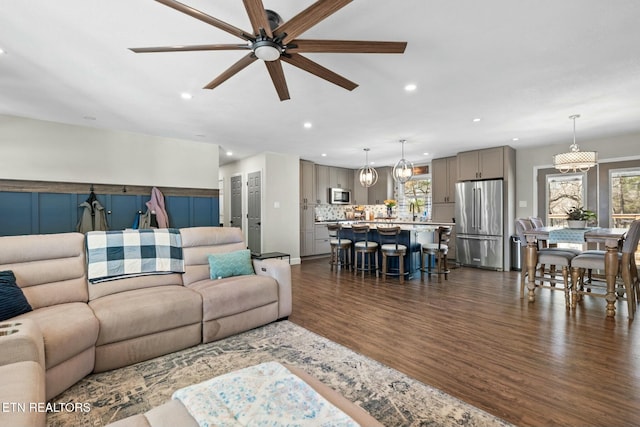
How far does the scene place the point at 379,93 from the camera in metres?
3.25

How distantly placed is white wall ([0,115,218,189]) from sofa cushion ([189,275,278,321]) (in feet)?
10.1

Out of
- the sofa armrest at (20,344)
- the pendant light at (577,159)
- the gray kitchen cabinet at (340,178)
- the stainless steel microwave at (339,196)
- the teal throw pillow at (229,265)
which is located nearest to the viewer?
the sofa armrest at (20,344)

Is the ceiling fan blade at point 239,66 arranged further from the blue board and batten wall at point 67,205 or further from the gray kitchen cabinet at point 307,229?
the gray kitchen cabinet at point 307,229

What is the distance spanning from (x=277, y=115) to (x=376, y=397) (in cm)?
345

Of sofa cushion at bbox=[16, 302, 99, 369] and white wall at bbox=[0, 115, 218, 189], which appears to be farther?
white wall at bbox=[0, 115, 218, 189]

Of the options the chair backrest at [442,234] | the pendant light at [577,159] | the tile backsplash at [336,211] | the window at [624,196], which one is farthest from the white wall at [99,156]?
the window at [624,196]

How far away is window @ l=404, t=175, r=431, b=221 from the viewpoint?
7965mm

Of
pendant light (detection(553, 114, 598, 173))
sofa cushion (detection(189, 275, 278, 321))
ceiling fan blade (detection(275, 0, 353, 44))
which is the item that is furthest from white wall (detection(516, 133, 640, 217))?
ceiling fan blade (detection(275, 0, 353, 44))

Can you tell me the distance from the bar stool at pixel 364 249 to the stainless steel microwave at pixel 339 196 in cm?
251

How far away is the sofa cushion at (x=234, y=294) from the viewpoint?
2.65 metres

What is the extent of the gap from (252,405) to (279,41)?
1934mm

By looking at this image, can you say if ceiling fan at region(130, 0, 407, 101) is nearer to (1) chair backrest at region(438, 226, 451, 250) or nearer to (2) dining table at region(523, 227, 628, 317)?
(2) dining table at region(523, 227, 628, 317)

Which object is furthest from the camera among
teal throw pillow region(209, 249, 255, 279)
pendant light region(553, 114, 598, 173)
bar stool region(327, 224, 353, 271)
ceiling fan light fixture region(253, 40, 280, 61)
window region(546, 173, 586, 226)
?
bar stool region(327, 224, 353, 271)

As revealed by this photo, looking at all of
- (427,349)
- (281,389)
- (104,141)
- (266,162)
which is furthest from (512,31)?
(104,141)
